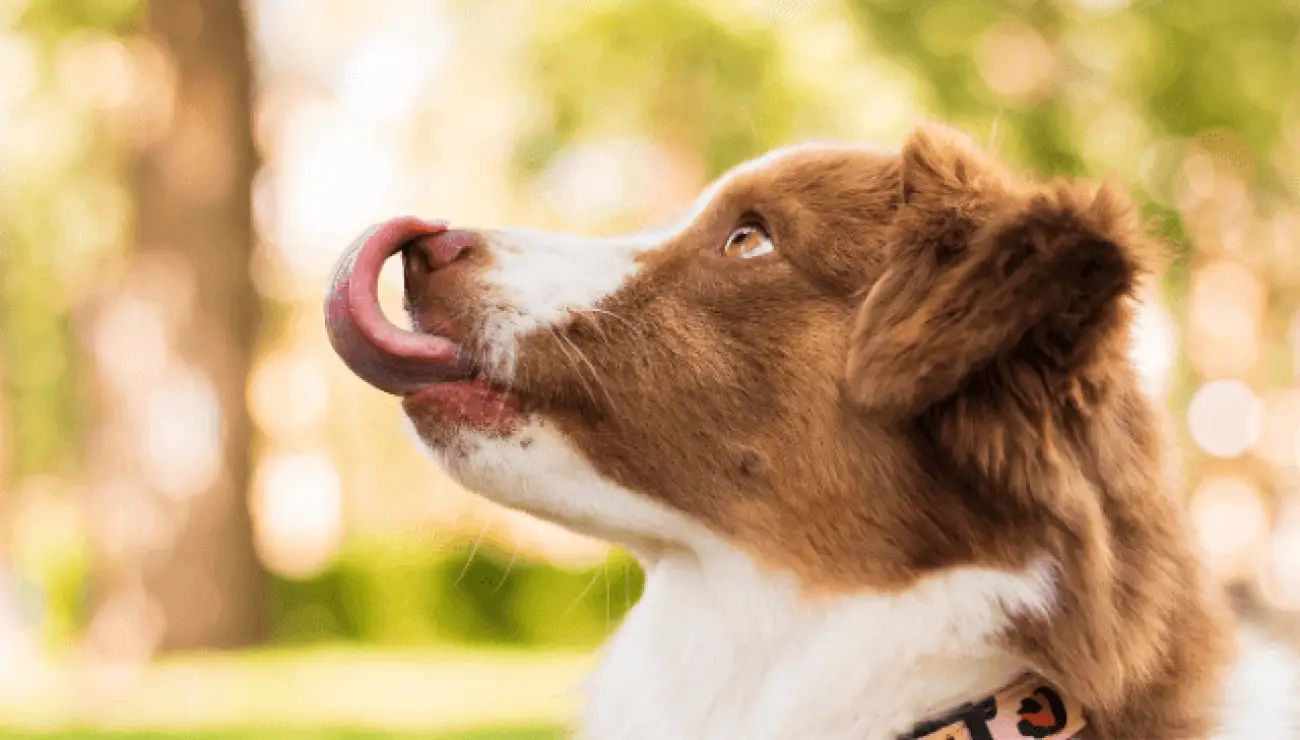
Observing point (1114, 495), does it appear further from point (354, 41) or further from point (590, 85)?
point (354, 41)

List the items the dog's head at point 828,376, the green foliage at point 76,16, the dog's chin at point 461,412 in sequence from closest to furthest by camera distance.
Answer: the dog's head at point 828,376, the dog's chin at point 461,412, the green foliage at point 76,16

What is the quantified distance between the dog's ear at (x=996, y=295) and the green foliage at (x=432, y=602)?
Result: 1468 cm

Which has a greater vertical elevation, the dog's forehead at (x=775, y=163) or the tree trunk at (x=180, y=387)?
the tree trunk at (x=180, y=387)

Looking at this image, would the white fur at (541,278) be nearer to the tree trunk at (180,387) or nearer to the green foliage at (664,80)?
the tree trunk at (180,387)

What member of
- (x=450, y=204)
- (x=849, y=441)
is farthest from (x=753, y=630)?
(x=450, y=204)

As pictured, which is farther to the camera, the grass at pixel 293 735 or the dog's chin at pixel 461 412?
the grass at pixel 293 735

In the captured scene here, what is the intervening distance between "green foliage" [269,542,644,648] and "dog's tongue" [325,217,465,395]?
14.5 m

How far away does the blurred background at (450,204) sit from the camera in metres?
11.4

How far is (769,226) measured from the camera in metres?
3.07

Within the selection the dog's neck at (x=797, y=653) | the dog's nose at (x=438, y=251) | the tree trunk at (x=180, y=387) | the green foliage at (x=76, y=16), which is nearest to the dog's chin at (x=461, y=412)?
the dog's nose at (x=438, y=251)

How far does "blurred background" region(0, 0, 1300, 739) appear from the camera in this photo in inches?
450

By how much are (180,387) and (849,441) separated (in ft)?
32.0

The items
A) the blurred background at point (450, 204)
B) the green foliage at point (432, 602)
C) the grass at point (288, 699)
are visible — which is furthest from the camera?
the green foliage at point (432, 602)

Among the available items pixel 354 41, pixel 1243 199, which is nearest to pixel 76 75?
pixel 354 41
